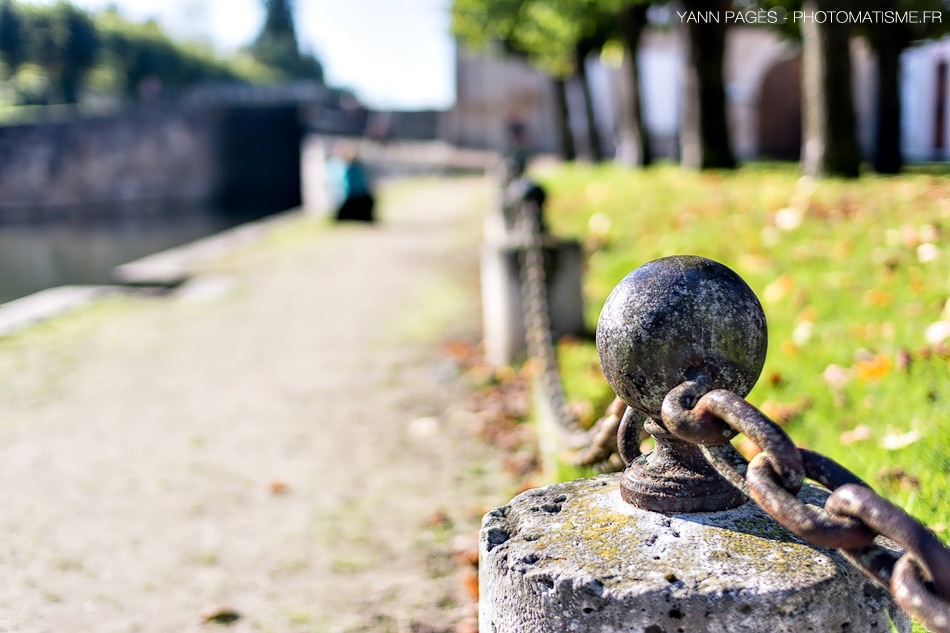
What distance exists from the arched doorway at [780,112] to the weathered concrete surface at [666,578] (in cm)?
3097

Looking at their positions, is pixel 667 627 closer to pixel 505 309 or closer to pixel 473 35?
pixel 505 309

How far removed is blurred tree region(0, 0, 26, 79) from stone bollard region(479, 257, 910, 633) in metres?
60.5

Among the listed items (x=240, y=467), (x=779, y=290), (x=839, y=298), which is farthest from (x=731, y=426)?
(x=779, y=290)

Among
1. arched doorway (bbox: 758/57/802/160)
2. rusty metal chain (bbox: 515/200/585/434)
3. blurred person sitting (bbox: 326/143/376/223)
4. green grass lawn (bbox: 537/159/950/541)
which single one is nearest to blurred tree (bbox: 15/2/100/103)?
arched doorway (bbox: 758/57/802/160)

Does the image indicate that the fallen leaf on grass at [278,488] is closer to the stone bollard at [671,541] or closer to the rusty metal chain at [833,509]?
the stone bollard at [671,541]

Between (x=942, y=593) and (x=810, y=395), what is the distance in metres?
2.90

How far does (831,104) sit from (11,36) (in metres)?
55.8

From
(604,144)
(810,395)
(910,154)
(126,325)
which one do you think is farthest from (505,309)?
(604,144)

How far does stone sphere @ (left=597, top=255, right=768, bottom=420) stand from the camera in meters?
1.83

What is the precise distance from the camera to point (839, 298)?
5.34 m

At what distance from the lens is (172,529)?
400 centimetres

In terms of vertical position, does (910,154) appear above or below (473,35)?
below

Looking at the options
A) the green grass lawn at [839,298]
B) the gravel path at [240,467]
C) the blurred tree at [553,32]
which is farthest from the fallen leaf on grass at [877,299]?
the blurred tree at [553,32]

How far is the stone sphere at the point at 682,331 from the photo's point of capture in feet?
6.01
